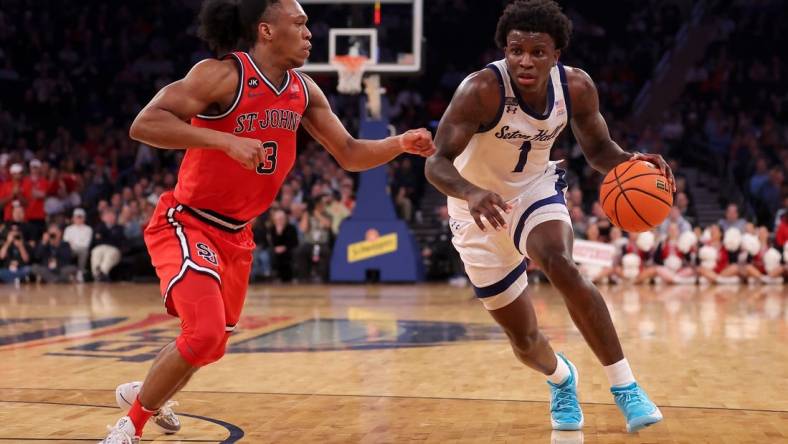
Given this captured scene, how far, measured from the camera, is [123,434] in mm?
4293

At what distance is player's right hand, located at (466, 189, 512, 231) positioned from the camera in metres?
4.30

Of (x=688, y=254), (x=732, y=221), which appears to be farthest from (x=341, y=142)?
(x=732, y=221)

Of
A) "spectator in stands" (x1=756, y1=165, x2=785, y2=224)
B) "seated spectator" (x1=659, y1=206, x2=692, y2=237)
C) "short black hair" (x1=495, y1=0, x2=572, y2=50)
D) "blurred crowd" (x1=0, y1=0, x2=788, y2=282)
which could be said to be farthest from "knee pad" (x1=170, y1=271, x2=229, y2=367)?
"spectator in stands" (x1=756, y1=165, x2=785, y2=224)

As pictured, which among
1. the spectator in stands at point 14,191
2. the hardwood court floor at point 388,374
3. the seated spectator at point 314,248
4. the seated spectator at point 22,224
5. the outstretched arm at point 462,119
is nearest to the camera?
the outstretched arm at point 462,119

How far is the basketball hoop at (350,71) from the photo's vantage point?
15.0 meters

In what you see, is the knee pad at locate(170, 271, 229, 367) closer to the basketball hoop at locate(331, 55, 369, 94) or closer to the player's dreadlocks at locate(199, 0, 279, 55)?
the player's dreadlocks at locate(199, 0, 279, 55)

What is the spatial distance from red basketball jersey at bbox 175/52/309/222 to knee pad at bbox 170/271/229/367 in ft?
1.37

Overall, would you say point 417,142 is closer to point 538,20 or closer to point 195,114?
point 538,20

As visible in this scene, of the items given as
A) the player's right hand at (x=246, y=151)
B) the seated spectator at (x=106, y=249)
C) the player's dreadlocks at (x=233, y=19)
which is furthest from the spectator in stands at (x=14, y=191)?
the player's right hand at (x=246, y=151)

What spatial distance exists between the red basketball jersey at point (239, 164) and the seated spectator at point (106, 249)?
1282 cm

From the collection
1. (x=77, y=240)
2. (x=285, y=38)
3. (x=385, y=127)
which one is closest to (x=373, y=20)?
(x=385, y=127)

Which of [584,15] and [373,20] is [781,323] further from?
[584,15]

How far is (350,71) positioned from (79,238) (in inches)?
222

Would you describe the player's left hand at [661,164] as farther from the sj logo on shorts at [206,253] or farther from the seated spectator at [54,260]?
the seated spectator at [54,260]
